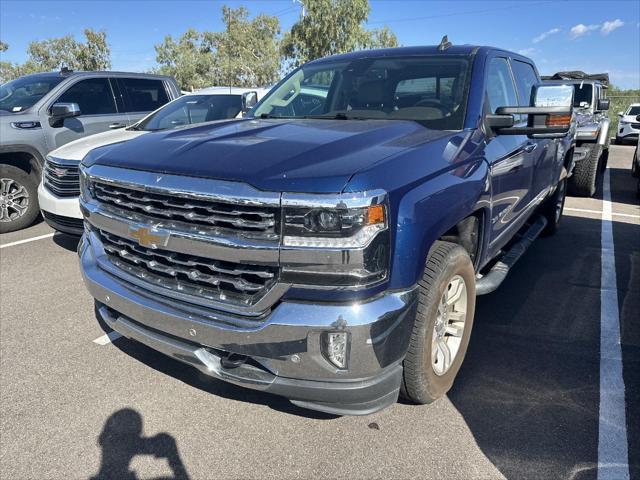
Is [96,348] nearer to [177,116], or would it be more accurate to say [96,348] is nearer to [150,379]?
[150,379]

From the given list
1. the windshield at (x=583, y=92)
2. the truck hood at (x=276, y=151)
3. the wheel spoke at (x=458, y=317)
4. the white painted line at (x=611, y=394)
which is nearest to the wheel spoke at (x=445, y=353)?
the wheel spoke at (x=458, y=317)

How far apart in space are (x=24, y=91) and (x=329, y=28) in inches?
982

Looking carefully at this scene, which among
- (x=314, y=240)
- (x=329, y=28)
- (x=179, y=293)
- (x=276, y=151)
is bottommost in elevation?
(x=179, y=293)

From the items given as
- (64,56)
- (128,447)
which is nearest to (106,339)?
(128,447)

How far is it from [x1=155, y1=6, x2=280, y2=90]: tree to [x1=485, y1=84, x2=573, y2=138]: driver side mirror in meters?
48.0

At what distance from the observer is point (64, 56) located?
59.7 metres

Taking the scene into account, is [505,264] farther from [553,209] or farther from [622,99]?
[622,99]

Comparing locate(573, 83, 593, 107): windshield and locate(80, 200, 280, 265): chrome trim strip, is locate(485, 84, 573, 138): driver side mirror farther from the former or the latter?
locate(573, 83, 593, 107): windshield

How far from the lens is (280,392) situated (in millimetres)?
2137

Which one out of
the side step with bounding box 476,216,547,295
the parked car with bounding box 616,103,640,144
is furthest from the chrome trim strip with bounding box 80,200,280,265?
the parked car with bounding box 616,103,640,144

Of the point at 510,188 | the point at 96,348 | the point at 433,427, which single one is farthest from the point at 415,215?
the point at 96,348

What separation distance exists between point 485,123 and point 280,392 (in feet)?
6.88

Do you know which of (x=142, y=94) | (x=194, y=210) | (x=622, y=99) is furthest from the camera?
(x=622, y=99)

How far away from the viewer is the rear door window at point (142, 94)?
24.5 ft
